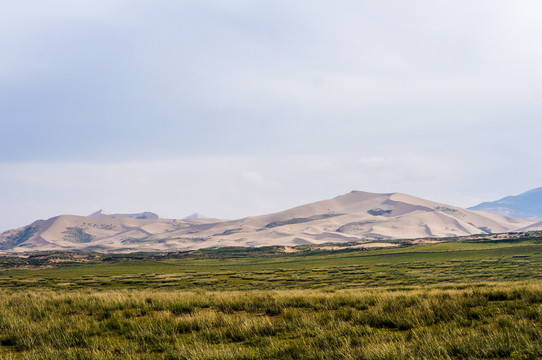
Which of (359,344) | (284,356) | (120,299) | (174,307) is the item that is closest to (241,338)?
(284,356)

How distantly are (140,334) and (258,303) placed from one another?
5203 mm

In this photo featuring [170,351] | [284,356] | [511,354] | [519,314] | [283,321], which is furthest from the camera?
[283,321]

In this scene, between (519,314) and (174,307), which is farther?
(174,307)

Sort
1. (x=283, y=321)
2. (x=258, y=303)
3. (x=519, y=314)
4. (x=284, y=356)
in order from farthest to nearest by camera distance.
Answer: (x=258, y=303)
(x=283, y=321)
(x=519, y=314)
(x=284, y=356)

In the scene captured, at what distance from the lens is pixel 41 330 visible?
11359 mm

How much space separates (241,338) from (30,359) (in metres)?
4.72

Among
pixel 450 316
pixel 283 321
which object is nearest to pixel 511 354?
pixel 450 316

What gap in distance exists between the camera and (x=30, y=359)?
335 inches

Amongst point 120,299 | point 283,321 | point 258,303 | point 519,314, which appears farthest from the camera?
point 120,299

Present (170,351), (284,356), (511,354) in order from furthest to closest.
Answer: (170,351)
(284,356)
(511,354)

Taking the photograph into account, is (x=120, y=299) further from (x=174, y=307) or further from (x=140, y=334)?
(x=140, y=334)

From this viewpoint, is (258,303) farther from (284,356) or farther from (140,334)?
(284,356)

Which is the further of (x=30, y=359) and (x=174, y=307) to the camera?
A: (x=174, y=307)

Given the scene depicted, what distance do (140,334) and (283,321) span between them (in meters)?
3.90
